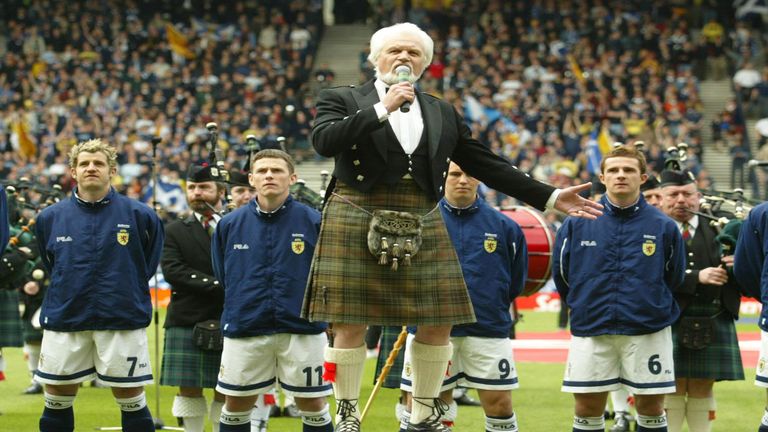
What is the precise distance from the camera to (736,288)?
7223 millimetres

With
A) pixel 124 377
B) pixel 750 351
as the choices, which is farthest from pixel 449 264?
pixel 750 351

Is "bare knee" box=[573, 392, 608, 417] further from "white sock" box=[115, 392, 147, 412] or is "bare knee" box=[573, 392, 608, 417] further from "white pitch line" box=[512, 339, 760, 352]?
"white pitch line" box=[512, 339, 760, 352]

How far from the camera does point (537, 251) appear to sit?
8125 mm

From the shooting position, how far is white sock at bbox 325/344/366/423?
4570 mm

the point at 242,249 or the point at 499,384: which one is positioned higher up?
the point at 242,249

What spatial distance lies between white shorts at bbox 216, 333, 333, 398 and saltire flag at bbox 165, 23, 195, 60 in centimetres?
2048

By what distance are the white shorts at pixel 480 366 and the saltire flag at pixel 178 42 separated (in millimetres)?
20269

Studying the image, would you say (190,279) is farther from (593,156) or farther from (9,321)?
(593,156)

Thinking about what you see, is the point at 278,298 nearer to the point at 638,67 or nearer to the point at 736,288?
the point at 736,288

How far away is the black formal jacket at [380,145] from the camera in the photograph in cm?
439

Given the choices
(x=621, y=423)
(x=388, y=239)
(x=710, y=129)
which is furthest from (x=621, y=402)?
(x=710, y=129)

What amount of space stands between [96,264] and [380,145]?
2574 millimetres

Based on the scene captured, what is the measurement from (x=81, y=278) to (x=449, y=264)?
255 centimetres

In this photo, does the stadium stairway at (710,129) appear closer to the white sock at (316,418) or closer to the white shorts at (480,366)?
the white shorts at (480,366)
